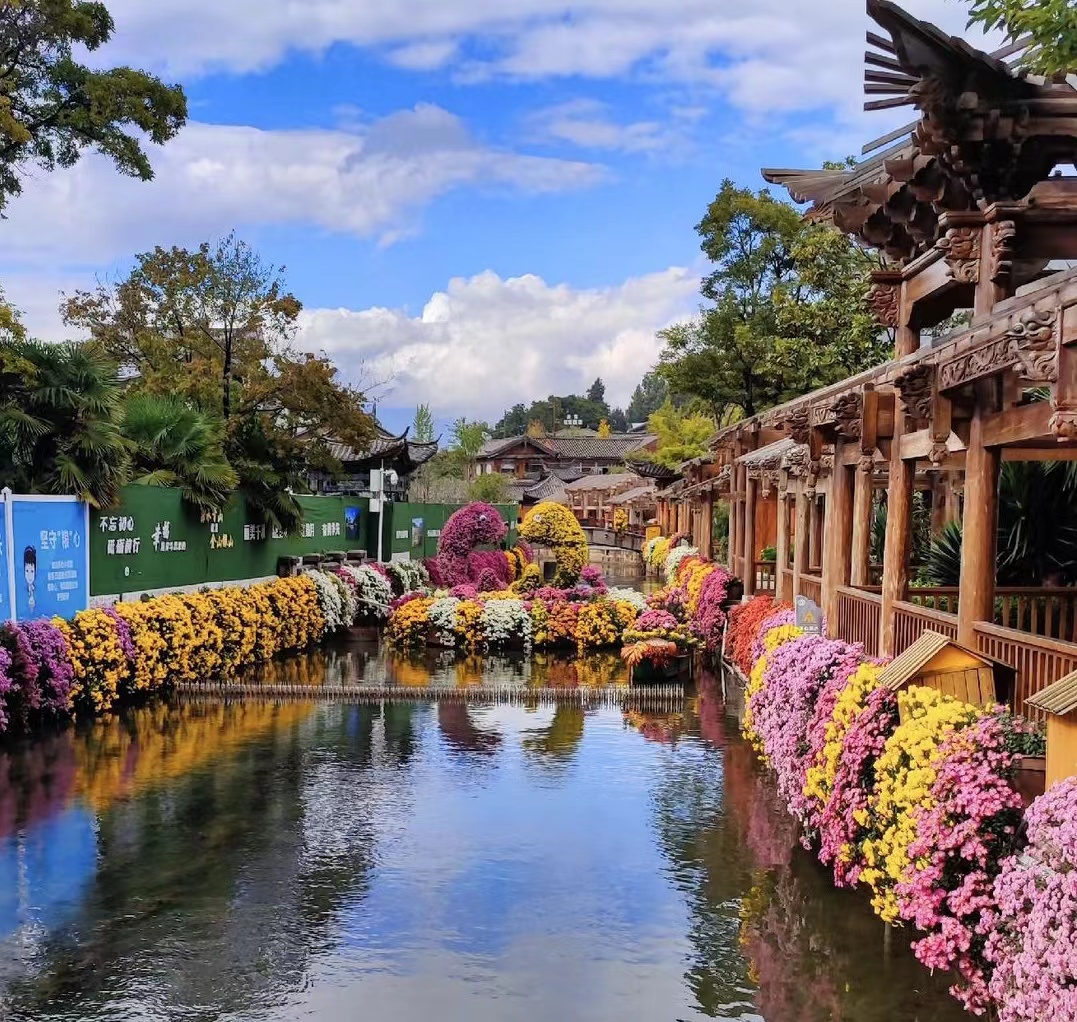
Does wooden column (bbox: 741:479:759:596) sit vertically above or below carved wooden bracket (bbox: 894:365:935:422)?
below

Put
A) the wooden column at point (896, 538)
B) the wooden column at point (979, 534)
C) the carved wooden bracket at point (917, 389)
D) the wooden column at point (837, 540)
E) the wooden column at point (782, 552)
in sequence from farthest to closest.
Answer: the wooden column at point (782, 552), the wooden column at point (837, 540), the wooden column at point (896, 538), the carved wooden bracket at point (917, 389), the wooden column at point (979, 534)

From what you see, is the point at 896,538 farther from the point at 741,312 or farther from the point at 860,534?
the point at 741,312

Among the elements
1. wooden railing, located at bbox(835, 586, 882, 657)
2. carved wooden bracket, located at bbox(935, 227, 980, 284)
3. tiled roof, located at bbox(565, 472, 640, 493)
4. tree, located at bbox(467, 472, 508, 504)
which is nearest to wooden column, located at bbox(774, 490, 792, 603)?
wooden railing, located at bbox(835, 586, 882, 657)

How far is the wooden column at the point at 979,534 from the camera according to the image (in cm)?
792

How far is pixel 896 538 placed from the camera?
9.68 metres

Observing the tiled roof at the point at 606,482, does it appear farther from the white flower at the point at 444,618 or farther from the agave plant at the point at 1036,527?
the agave plant at the point at 1036,527

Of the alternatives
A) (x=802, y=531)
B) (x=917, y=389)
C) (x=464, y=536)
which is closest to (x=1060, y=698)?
(x=917, y=389)

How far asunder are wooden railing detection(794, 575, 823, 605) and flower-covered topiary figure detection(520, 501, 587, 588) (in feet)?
43.0

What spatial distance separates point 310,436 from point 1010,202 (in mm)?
20477

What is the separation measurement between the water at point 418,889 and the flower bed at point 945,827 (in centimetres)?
47

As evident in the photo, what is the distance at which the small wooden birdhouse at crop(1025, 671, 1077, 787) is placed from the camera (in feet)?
17.4

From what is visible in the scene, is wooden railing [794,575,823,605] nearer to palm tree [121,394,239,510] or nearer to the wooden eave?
the wooden eave

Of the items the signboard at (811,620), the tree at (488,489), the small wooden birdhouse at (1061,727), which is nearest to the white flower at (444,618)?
the signboard at (811,620)

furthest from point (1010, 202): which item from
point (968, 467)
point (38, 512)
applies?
point (38, 512)
